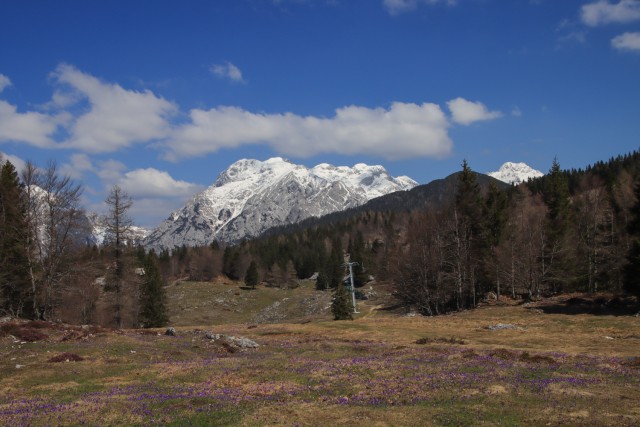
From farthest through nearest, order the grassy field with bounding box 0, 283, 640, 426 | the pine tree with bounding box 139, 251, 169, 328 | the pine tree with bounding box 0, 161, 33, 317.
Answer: the pine tree with bounding box 139, 251, 169, 328 < the pine tree with bounding box 0, 161, 33, 317 < the grassy field with bounding box 0, 283, 640, 426

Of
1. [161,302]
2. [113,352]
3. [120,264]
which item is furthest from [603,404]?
[161,302]

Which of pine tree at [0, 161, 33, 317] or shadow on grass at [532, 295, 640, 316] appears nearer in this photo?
shadow on grass at [532, 295, 640, 316]

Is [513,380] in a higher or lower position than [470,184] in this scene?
lower

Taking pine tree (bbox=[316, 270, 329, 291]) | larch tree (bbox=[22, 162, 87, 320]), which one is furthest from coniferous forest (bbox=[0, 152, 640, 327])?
pine tree (bbox=[316, 270, 329, 291])

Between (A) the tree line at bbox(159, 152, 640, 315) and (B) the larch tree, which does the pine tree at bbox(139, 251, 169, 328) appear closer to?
(B) the larch tree

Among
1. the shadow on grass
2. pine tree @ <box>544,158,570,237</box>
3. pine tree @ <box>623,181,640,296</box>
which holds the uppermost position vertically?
pine tree @ <box>544,158,570,237</box>

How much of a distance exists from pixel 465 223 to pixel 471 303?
13.9 m

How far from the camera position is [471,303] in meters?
72.1

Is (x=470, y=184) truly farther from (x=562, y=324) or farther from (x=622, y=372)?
(x=622, y=372)

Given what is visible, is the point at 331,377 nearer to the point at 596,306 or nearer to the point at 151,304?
the point at 596,306

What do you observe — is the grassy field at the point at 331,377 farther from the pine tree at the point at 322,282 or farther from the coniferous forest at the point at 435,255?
the pine tree at the point at 322,282

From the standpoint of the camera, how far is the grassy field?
15414mm

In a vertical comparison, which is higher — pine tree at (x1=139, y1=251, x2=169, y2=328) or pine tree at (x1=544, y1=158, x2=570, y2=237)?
pine tree at (x1=544, y1=158, x2=570, y2=237)

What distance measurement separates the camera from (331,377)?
2291 cm
